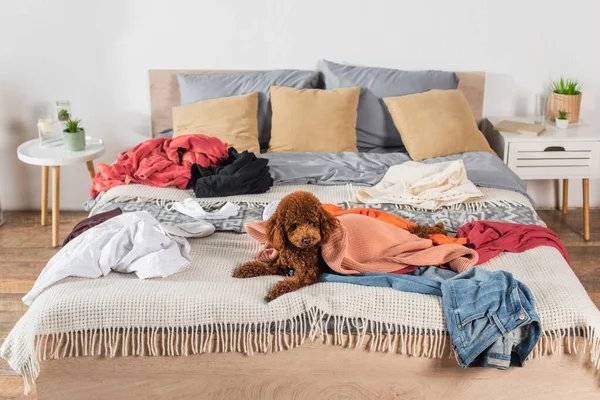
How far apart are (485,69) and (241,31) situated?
127 cm

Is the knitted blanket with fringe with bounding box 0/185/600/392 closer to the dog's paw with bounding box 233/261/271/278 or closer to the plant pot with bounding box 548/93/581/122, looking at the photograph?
the dog's paw with bounding box 233/261/271/278

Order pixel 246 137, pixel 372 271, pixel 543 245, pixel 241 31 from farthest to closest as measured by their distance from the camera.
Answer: pixel 241 31 → pixel 246 137 → pixel 543 245 → pixel 372 271

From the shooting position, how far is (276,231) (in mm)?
2111

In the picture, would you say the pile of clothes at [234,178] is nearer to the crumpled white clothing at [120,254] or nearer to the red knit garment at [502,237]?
the crumpled white clothing at [120,254]

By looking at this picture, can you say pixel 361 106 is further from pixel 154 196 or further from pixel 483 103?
pixel 154 196

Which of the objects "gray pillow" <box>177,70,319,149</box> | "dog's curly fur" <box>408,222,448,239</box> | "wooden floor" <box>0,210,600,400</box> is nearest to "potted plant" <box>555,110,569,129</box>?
"wooden floor" <box>0,210,600,400</box>

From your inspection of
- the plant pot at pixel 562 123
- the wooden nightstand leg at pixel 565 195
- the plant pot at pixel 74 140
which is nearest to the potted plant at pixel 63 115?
the plant pot at pixel 74 140

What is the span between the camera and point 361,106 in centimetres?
361

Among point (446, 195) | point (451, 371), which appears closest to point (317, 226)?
point (451, 371)

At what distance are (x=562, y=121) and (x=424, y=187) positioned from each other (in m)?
1.12

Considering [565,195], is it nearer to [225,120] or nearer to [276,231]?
[225,120]

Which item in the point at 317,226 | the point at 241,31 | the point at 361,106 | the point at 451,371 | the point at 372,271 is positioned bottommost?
the point at 451,371

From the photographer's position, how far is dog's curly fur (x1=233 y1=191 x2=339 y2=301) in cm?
207

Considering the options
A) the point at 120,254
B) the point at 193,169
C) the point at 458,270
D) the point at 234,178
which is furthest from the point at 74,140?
the point at 458,270
